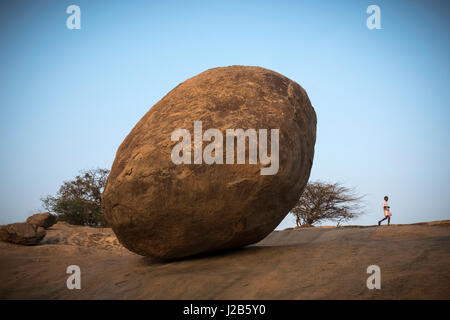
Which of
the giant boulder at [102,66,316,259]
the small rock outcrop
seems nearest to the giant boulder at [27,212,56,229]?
the small rock outcrop

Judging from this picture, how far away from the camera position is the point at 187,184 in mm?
3422

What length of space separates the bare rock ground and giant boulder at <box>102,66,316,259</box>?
1.12 feet

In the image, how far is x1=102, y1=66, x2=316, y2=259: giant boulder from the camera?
136 inches

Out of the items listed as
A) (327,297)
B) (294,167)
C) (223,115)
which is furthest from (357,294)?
(223,115)

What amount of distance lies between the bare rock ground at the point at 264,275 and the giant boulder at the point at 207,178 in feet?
1.12

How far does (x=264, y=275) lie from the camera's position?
3090 mm

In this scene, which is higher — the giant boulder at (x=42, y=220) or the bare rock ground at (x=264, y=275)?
the bare rock ground at (x=264, y=275)

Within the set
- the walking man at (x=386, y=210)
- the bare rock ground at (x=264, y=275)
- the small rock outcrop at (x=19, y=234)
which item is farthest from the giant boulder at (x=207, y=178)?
the walking man at (x=386, y=210)

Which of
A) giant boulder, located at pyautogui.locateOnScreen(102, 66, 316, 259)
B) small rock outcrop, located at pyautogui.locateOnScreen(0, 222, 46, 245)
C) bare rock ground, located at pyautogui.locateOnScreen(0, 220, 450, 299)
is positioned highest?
giant boulder, located at pyautogui.locateOnScreen(102, 66, 316, 259)

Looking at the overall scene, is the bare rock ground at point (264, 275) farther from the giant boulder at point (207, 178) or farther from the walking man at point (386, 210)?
the walking man at point (386, 210)

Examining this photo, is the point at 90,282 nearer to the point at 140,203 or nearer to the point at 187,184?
the point at 140,203

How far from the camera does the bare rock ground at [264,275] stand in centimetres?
262

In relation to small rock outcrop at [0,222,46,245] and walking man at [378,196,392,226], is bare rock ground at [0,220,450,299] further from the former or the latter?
walking man at [378,196,392,226]
